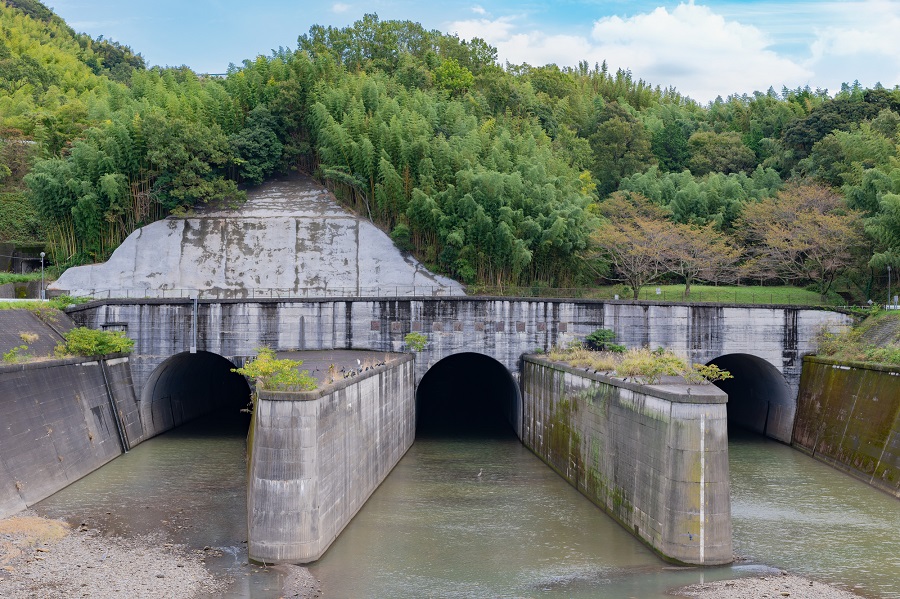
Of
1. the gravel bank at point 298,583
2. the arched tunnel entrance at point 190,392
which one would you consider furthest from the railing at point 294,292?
the gravel bank at point 298,583

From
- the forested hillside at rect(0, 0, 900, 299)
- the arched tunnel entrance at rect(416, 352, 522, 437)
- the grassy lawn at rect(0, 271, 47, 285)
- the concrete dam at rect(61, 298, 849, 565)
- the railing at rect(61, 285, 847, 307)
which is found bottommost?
the arched tunnel entrance at rect(416, 352, 522, 437)

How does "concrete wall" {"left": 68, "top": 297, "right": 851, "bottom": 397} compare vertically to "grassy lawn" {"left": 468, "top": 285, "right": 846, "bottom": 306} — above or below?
below

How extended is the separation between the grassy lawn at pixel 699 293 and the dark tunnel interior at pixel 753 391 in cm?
317

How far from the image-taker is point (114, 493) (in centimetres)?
2308

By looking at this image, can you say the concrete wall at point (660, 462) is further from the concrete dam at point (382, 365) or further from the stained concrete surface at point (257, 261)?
the stained concrete surface at point (257, 261)

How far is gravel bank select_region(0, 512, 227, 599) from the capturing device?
607 inches

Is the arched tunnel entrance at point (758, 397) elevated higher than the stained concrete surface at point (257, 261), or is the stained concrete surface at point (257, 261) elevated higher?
the stained concrete surface at point (257, 261)

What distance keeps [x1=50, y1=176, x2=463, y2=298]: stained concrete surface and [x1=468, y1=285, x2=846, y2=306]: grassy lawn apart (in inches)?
151

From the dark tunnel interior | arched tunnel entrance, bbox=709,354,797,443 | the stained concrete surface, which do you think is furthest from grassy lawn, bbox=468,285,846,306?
the stained concrete surface

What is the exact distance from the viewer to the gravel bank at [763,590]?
51.5 feet

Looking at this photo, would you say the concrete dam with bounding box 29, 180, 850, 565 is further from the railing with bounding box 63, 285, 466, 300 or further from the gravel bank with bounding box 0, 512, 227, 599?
the gravel bank with bounding box 0, 512, 227, 599

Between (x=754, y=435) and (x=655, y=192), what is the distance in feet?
66.9

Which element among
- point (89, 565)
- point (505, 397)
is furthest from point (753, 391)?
point (89, 565)

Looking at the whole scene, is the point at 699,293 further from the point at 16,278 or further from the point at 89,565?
the point at 16,278
